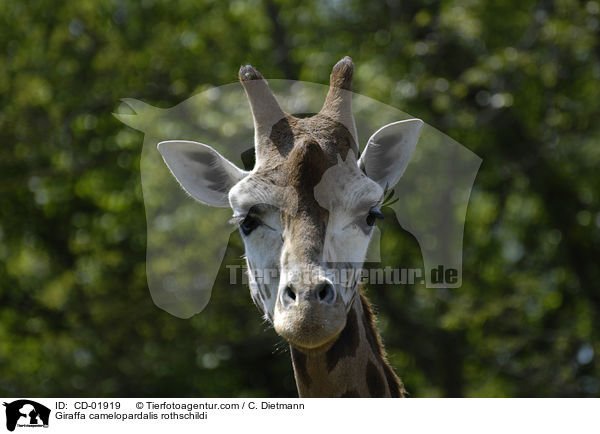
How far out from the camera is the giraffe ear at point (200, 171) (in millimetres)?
5496

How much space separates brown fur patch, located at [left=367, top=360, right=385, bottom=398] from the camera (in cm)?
519

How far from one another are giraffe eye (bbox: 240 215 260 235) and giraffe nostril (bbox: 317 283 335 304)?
2.86 feet

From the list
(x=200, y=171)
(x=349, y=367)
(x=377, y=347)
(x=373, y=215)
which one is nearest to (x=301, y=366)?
(x=349, y=367)

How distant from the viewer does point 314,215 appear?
4.54 metres

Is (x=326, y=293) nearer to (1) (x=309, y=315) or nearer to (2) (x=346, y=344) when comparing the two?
(1) (x=309, y=315)

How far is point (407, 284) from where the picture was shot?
55.4ft

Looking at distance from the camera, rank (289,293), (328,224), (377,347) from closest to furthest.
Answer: (289,293)
(328,224)
(377,347)

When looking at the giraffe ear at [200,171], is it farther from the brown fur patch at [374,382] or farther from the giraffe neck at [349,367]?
the brown fur patch at [374,382]
